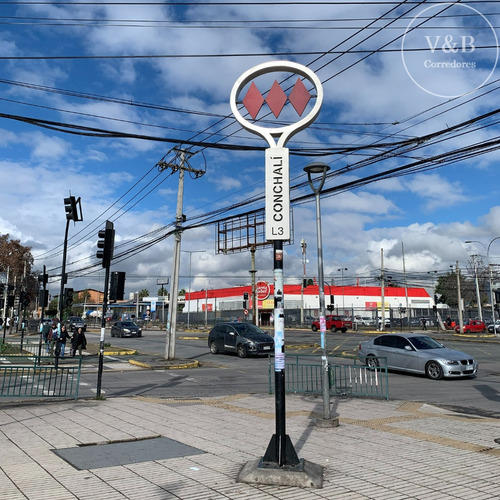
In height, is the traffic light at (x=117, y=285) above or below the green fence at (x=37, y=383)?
above

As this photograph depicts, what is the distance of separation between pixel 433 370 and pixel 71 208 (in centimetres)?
1546

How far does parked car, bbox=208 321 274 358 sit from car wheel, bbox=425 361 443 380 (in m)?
9.16

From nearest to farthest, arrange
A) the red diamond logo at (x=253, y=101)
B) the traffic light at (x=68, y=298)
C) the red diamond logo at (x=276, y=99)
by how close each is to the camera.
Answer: the red diamond logo at (x=276, y=99)
the red diamond logo at (x=253, y=101)
the traffic light at (x=68, y=298)

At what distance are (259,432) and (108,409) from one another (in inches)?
150

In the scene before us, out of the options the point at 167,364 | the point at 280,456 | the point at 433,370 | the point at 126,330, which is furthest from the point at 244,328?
the point at 126,330

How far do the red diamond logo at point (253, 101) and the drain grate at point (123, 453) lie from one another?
4650 mm

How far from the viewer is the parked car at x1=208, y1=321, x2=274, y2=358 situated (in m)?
23.2

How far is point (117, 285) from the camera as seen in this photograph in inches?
525

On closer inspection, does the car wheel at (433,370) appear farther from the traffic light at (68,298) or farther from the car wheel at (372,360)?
the traffic light at (68,298)

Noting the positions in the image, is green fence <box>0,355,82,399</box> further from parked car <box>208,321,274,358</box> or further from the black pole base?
parked car <box>208,321,274,358</box>

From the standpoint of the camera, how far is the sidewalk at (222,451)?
481 centimetres

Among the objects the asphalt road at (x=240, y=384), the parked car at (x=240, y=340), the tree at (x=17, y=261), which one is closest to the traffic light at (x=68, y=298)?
the asphalt road at (x=240, y=384)

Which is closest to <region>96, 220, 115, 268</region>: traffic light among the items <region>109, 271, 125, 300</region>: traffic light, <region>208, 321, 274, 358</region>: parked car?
A: <region>109, 271, 125, 300</region>: traffic light

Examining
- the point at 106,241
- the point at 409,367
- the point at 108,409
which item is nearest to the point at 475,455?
the point at 108,409
